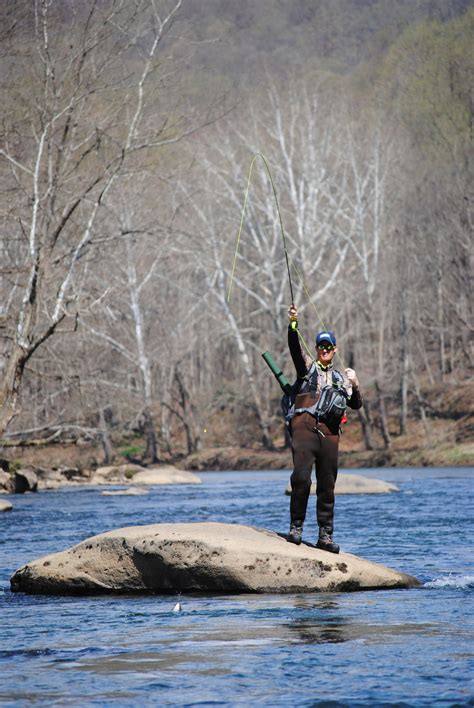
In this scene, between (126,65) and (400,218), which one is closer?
(126,65)

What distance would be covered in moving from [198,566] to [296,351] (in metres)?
1.92

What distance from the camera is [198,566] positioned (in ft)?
33.3

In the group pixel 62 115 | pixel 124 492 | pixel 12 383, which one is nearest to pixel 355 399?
pixel 12 383

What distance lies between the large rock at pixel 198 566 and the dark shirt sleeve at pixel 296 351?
146cm

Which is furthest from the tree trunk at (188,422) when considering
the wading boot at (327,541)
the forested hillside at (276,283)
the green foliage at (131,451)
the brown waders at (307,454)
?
the brown waders at (307,454)

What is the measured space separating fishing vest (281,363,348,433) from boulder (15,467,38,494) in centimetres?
2003

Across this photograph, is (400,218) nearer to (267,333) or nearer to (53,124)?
(267,333)

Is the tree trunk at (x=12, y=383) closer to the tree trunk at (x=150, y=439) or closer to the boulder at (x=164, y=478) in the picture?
the boulder at (x=164, y=478)

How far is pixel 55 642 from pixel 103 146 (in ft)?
48.6

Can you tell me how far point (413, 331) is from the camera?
52656 mm

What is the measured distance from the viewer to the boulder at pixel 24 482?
29.4m

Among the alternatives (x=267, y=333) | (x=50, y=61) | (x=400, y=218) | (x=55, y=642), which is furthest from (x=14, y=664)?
(x=400, y=218)

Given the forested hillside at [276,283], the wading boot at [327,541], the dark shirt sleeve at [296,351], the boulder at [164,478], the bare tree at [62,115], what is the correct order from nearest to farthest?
the dark shirt sleeve at [296,351] → the wading boot at [327,541] → the bare tree at [62,115] → the boulder at [164,478] → the forested hillside at [276,283]

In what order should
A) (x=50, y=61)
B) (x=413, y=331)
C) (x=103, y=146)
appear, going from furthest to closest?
(x=413, y=331) < (x=103, y=146) < (x=50, y=61)
